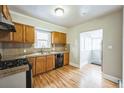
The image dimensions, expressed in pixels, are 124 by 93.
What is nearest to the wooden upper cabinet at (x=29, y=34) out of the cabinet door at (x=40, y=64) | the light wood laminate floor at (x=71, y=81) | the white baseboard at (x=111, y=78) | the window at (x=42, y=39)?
the window at (x=42, y=39)

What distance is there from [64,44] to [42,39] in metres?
1.55

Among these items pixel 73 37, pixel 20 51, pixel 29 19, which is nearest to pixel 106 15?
pixel 73 37

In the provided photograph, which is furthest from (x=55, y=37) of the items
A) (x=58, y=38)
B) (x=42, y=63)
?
(x=42, y=63)

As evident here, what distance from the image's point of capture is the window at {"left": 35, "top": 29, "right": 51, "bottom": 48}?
406 centimetres

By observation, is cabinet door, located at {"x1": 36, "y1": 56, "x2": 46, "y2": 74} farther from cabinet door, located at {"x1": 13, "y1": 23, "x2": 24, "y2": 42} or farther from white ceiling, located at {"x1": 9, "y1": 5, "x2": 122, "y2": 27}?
white ceiling, located at {"x1": 9, "y1": 5, "x2": 122, "y2": 27}

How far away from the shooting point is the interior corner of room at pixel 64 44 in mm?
2637

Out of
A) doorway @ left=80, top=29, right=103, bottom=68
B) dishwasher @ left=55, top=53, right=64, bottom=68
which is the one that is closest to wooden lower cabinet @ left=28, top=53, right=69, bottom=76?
dishwasher @ left=55, top=53, right=64, bottom=68

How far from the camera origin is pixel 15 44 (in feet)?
10.2

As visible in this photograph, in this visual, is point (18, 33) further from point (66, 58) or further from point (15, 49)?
point (66, 58)

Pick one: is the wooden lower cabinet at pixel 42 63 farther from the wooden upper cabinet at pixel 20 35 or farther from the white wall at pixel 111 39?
the white wall at pixel 111 39

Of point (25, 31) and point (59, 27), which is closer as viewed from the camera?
point (25, 31)
